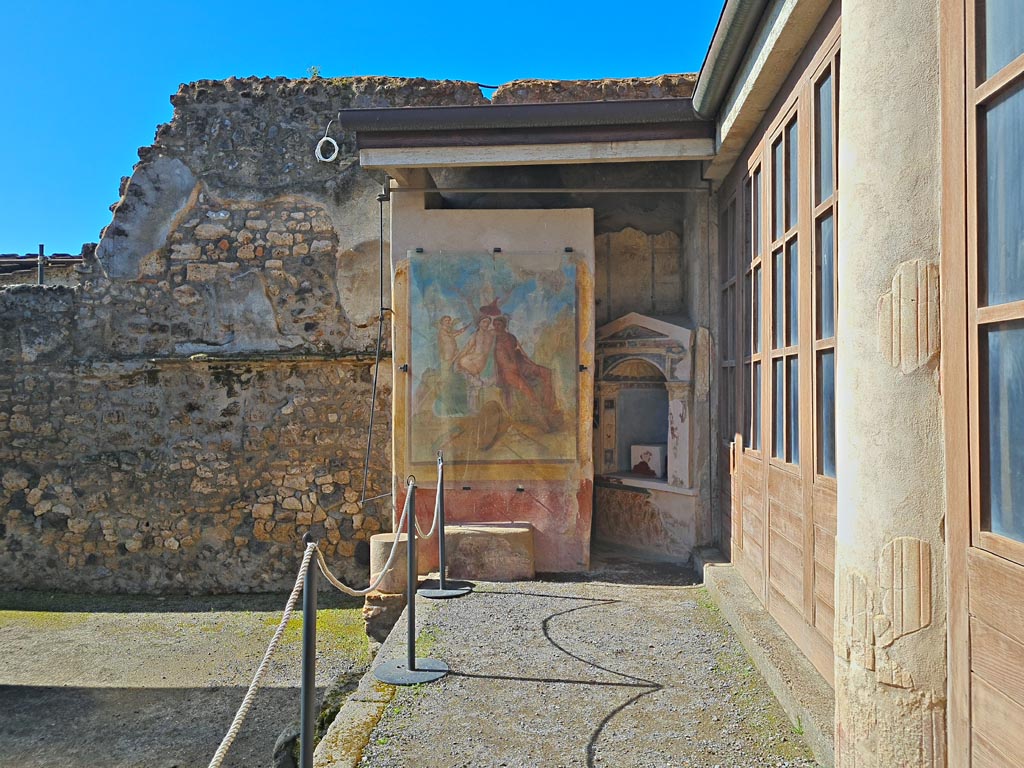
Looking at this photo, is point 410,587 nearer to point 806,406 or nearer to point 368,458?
point 806,406

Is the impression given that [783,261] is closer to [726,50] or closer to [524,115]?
[726,50]

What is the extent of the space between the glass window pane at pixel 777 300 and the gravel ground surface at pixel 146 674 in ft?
14.8

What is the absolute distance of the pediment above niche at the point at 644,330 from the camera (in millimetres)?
7961

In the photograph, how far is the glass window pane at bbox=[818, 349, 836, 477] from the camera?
4195mm

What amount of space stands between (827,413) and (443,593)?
364 centimetres

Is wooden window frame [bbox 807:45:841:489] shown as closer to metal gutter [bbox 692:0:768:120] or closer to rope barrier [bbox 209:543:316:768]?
metal gutter [bbox 692:0:768:120]

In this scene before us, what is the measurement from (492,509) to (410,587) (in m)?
2.97

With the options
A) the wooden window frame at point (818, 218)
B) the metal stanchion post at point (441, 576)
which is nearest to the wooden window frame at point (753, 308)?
the wooden window frame at point (818, 218)

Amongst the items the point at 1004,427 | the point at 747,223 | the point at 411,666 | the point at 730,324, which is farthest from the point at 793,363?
the point at 411,666

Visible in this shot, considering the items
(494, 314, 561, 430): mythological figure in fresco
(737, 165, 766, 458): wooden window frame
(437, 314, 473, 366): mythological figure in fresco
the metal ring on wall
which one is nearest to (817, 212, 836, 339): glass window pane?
(737, 165, 766, 458): wooden window frame

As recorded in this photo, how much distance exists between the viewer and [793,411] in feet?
16.3

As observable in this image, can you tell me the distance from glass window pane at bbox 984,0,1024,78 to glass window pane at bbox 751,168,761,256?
3553mm

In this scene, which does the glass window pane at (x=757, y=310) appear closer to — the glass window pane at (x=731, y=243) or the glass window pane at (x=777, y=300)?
the glass window pane at (x=777, y=300)

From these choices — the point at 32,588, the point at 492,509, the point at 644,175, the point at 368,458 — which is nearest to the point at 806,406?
the point at 492,509
